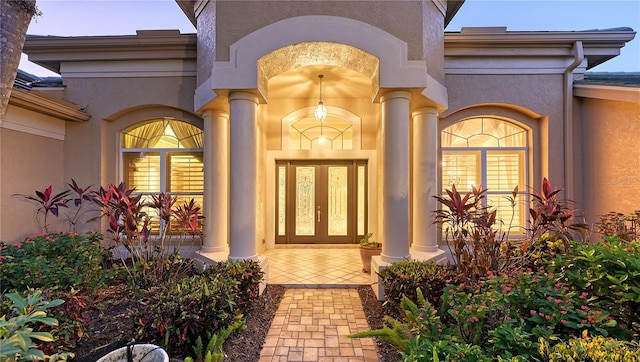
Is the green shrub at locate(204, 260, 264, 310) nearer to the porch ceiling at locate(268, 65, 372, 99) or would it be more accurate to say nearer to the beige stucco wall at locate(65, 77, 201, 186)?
the beige stucco wall at locate(65, 77, 201, 186)

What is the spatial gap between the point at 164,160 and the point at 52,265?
371 centimetres

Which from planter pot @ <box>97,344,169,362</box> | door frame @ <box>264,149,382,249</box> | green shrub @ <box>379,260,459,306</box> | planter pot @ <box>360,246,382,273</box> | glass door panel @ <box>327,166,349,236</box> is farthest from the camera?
glass door panel @ <box>327,166,349,236</box>

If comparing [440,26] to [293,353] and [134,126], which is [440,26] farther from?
[134,126]

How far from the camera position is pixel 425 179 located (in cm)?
564

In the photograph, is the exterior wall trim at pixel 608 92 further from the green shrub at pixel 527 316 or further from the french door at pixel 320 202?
the french door at pixel 320 202

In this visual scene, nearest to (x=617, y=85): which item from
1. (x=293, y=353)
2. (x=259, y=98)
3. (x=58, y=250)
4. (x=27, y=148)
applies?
(x=259, y=98)

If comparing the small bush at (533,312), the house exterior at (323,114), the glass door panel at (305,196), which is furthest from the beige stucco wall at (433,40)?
the glass door panel at (305,196)

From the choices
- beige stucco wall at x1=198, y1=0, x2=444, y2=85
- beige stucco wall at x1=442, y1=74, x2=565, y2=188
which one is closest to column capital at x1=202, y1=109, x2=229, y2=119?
beige stucco wall at x1=198, y1=0, x2=444, y2=85

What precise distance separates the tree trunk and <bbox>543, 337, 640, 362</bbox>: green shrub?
4.91 m

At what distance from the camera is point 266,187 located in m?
8.19

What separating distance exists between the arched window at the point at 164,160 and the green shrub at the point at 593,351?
6820 millimetres

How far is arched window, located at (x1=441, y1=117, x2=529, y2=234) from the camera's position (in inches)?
262

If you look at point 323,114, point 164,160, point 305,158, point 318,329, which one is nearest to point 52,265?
point 318,329

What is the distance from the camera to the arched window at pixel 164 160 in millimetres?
6859
